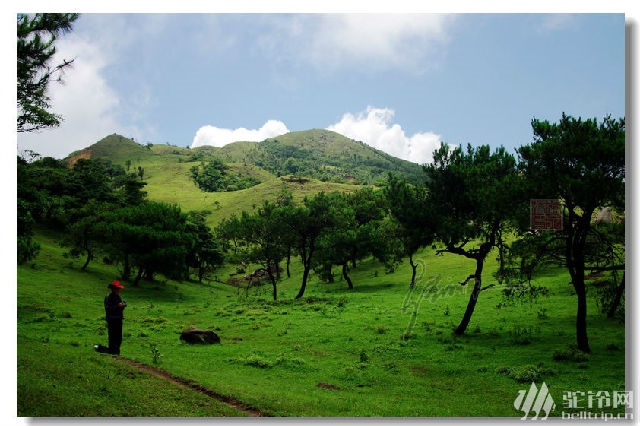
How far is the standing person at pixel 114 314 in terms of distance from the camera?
16.0 metres

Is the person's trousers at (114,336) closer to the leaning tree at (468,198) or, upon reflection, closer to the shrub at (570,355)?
the leaning tree at (468,198)

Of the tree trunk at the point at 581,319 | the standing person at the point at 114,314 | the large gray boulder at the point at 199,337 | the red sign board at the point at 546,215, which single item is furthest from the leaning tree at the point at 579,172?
the standing person at the point at 114,314

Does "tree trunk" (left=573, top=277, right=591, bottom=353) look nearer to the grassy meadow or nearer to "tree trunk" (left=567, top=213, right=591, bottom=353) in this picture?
"tree trunk" (left=567, top=213, right=591, bottom=353)

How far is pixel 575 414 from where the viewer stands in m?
14.1

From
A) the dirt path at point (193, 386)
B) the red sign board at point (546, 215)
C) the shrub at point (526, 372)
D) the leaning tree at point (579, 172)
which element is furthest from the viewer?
the red sign board at point (546, 215)

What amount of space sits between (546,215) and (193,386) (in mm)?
17927

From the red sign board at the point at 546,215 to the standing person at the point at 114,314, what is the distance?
1926cm

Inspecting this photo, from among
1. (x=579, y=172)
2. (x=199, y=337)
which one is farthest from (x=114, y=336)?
(x=579, y=172)

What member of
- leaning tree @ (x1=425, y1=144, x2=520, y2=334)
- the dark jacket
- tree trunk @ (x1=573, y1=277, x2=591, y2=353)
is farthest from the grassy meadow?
leaning tree @ (x1=425, y1=144, x2=520, y2=334)

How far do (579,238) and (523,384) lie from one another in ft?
26.6

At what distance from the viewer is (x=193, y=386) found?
1470 cm

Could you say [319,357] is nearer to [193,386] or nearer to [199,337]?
[199,337]
